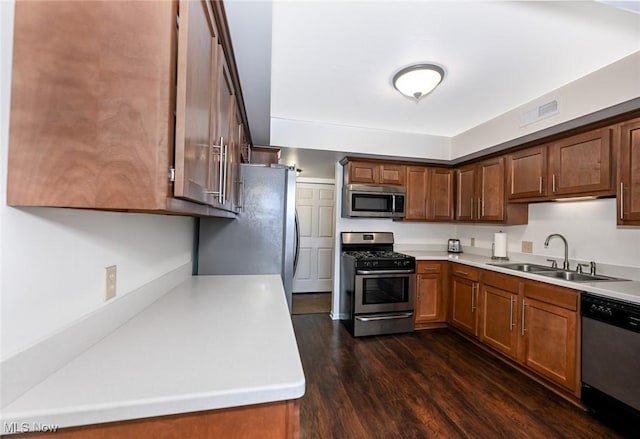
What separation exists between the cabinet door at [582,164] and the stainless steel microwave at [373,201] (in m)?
1.52

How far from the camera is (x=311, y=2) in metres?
1.39

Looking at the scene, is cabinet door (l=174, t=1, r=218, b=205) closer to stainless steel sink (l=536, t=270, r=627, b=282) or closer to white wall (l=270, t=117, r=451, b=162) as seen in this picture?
white wall (l=270, t=117, r=451, b=162)

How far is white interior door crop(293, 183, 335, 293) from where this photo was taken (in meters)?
4.85

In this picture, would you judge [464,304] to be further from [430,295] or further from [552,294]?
[552,294]

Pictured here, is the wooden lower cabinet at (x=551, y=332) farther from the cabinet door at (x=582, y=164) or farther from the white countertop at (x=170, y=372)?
the white countertop at (x=170, y=372)

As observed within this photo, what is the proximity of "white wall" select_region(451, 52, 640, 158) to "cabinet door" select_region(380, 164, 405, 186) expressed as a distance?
985mm

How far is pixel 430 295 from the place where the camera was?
130 inches

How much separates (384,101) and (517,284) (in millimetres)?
2021

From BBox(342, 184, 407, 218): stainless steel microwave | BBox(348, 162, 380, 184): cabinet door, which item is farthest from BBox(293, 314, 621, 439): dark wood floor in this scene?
BBox(348, 162, 380, 184): cabinet door

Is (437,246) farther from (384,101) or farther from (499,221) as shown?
(384,101)

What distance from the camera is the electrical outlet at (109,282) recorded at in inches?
37.5

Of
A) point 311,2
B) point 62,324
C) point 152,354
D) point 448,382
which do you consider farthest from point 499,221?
point 62,324

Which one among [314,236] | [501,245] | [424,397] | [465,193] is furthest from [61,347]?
[314,236]

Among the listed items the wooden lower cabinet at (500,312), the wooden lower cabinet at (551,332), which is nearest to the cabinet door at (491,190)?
the wooden lower cabinet at (500,312)
